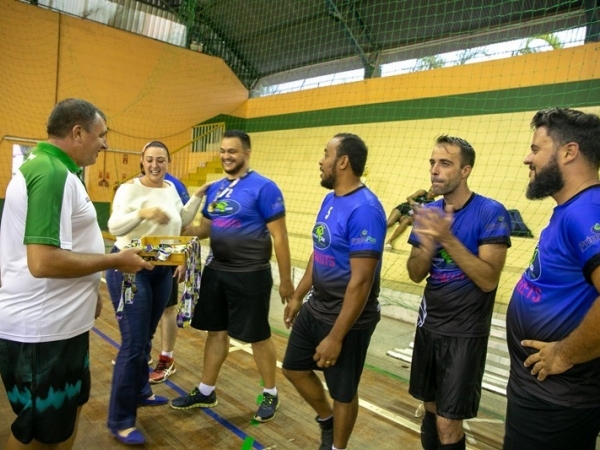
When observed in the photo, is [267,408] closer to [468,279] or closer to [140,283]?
[140,283]

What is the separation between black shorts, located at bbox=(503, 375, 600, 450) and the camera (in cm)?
137

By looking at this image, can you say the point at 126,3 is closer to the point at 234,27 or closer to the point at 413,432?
the point at 234,27

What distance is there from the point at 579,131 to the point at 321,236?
1.17 m

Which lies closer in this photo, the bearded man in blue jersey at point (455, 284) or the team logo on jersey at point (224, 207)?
the bearded man in blue jersey at point (455, 284)

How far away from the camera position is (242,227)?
2615 millimetres

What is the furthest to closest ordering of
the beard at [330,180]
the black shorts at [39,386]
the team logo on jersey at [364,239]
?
the beard at [330,180]
the team logo on jersey at [364,239]
the black shorts at [39,386]

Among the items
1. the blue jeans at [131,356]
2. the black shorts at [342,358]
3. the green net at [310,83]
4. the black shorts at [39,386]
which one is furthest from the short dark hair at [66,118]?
the green net at [310,83]

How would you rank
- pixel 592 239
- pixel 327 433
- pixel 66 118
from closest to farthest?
pixel 592 239, pixel 66 118, pixel 327 433

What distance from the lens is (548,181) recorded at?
145 cm

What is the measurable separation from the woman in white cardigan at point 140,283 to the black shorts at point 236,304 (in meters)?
0.23

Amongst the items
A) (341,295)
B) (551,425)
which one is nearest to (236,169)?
(341,295)

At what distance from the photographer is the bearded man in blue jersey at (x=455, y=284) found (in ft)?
5.97

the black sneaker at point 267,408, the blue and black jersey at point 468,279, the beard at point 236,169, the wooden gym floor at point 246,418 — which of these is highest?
the beard at point 236,169

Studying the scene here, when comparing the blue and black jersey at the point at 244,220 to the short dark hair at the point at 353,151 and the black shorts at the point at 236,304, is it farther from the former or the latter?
the short dark hair at the point at 353,151
